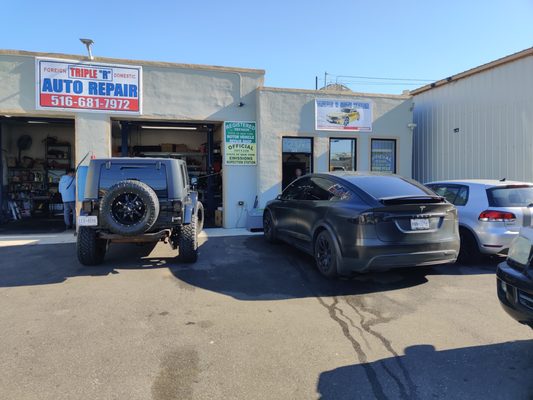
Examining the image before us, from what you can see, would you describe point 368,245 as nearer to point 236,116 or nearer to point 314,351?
point 314,351

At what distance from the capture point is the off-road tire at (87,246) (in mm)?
6324

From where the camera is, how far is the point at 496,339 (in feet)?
12.3

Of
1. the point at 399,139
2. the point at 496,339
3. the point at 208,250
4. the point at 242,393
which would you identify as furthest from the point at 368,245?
the point at 399,139

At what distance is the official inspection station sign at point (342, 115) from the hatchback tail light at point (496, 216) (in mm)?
6166

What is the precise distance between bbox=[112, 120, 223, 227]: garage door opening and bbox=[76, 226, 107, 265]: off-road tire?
590 centimetres

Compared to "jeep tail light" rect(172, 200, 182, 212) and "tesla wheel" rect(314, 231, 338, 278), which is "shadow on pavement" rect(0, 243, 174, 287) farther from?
"tesla wheel" rect(314, 231, 338, 278)

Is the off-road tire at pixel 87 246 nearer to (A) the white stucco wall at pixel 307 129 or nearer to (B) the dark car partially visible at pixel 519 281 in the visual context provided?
(A) the white stucco wall at pixel 307 129

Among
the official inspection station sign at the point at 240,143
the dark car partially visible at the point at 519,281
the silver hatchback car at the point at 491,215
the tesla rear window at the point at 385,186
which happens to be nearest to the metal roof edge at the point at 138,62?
the official inspection station sign at the point at 240,143

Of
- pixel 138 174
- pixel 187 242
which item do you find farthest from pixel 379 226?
pixel 138 174

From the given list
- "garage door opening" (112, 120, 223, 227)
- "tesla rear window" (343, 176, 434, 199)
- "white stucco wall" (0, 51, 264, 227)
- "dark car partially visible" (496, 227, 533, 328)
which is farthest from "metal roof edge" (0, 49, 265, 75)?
"dark car partially visible" (496, 227, 533, 328)

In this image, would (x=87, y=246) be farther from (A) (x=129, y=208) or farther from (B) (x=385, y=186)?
(B) (x=385, y=186)

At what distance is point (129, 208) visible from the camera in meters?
6.04

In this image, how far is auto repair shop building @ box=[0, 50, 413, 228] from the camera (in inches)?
394

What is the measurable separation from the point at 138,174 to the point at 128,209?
0.81m
